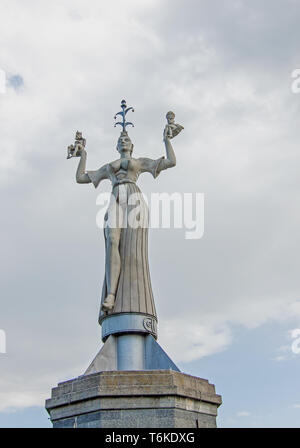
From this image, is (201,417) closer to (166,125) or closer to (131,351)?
(131,351)

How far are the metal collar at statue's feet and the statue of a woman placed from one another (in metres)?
0.12

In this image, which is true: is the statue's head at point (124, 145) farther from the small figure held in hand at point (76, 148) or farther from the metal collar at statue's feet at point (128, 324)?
the metal collar at statue's feet at point (128, 324)

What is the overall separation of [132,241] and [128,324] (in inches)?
83.3

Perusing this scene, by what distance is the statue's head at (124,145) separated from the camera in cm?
1616

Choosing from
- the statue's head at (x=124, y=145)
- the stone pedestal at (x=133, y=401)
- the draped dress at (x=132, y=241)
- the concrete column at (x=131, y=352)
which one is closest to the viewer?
the stone pedestal at (x=133, y=401)

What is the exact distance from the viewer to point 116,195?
15.6 meters

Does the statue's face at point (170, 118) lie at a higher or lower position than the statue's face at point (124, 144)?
higher

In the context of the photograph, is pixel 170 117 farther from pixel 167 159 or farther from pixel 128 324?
pixel 128 324

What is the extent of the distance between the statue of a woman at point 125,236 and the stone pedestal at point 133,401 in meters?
2.07

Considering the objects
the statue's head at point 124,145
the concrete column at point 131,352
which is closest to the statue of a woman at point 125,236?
the statue's head at point 124,145

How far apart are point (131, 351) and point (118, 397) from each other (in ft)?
6.14

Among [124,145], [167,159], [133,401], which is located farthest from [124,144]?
[133,401]

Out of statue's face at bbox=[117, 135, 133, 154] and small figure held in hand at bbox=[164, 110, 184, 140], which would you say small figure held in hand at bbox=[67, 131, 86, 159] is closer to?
statue's face at bbox=[117, 135, 133, 154]
